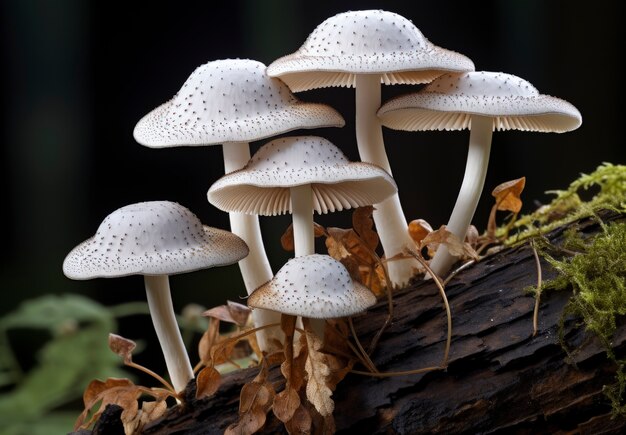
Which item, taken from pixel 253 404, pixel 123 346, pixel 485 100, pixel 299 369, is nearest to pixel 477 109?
pixel 485 100

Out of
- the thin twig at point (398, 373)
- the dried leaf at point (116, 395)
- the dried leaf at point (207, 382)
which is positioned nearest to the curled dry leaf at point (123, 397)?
the dried leaf at point (116, 395)

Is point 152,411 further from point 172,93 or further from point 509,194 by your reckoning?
point 172,93

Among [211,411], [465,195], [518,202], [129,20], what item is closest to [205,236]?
[211,411]

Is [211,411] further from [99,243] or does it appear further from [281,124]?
[281,124]

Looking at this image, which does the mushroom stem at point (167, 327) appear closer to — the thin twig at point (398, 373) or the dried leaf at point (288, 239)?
the dried leaf at point (288, 239)

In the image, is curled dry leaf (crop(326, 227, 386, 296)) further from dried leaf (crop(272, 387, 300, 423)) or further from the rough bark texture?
dried leaf (crop(272, 387, 300, 423))
